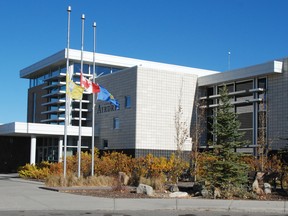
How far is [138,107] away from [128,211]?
73.6 feet

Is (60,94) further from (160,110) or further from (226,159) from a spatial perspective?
(226,159)

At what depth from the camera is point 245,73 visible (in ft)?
118

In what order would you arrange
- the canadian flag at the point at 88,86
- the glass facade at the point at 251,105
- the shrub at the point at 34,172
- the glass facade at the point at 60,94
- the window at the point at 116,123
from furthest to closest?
the glass facade at the point at 60,94 → the window at the point at 116,123 → the glass facade at the point at 251,105 → the shrub at the point at 34,172 → the canadian flag at the point at 88,86

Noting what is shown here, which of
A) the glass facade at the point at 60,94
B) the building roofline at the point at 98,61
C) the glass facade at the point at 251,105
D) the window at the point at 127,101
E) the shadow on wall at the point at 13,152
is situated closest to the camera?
the glass facade at the point at 251,105

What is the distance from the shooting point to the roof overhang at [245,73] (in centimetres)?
3341

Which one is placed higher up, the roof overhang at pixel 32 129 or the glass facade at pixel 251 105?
the glass facade at pixel 251 105

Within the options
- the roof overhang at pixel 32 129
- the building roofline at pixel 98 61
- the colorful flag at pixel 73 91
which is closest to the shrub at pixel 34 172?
the roof overhang at pixel 32 129

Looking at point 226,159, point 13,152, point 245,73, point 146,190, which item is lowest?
point 146,190

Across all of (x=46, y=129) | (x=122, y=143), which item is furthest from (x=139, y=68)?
(x=46, y=129)

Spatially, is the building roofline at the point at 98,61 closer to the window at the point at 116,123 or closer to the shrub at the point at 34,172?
the window at the point at 116,123

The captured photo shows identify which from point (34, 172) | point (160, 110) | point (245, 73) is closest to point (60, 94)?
point (160, 110)

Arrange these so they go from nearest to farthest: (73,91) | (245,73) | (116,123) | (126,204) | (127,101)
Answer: (126,204) → (73,91) → (245,73) → (127,101) → (116,123)

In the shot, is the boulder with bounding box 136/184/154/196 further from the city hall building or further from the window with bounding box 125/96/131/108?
the window with bounding box 125/96/131/108

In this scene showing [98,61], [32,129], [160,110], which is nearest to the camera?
[32,129]
